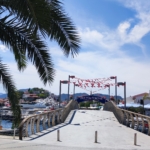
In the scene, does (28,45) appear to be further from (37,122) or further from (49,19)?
(37,122)

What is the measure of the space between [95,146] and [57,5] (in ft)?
21.0

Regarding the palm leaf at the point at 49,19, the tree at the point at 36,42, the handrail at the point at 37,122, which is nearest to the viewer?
the palm leaf at the point at 49,19

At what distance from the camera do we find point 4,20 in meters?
8.15

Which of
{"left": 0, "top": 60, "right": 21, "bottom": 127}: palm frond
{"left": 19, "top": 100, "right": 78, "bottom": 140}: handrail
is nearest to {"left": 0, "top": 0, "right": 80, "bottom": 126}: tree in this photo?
{"left": 0, "top": 60, "right": 21, "bottom": 127}: palm frond

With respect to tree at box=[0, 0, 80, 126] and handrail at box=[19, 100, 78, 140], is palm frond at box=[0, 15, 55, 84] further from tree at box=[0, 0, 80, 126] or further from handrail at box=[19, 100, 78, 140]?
handrail at box=[19, 100, 78, 140]

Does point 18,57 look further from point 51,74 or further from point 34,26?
point 34,26

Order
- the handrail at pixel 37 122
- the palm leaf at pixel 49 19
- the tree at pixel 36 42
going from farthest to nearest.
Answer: the handrail at pixel 37 122 < the tree at pixel 36 42 < the palm leaf at pixel 49 19

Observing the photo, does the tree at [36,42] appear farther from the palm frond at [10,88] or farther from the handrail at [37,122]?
the handrail at [37,122]

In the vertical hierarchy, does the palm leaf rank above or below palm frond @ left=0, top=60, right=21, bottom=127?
above

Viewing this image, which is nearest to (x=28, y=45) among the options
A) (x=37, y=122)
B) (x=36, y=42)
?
(x=36, y=42)

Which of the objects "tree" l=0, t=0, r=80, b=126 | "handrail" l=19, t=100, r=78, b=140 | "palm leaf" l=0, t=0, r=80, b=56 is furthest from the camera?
"handrail" l=19, t=100, r=78, b=140

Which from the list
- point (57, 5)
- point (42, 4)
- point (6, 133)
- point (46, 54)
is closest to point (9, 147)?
point (46, 54)

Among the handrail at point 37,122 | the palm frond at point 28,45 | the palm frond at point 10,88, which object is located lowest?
the handrail at point 37,122

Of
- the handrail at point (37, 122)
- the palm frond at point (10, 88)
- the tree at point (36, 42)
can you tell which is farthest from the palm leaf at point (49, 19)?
the handrail at point (37, 122)
